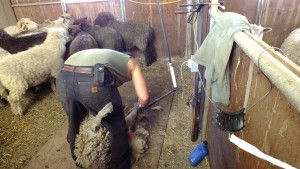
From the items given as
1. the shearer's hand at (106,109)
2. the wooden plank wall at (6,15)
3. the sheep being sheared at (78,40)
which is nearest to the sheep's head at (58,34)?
the sheep being sheared at (78,40)

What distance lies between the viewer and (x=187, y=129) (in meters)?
3.06

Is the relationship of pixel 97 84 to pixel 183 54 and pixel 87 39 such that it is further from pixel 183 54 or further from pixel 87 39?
pixel 183 54

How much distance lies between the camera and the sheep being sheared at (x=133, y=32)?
5051 mm

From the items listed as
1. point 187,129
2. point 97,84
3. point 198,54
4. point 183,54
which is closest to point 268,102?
point 198,54

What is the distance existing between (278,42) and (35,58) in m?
4.52

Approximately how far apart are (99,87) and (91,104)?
0.21m

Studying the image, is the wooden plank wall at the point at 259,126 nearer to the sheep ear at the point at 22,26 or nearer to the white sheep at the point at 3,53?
the white sheep at the point at 3,53

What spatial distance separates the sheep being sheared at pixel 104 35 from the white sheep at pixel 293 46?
334cm

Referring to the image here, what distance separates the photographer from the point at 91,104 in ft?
6.88

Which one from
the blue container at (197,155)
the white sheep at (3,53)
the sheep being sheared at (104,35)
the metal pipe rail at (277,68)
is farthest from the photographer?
the sheep being sheared at (104,35)

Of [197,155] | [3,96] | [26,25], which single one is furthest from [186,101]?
[26,25]

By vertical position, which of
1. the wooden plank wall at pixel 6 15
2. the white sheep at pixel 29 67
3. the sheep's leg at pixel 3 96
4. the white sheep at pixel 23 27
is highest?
the wooden plank wall at pixel 6 15

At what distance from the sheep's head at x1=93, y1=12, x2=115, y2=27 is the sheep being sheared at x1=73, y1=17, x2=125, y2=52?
206 millimetres

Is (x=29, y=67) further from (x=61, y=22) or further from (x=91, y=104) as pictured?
(x=91, y=104)
